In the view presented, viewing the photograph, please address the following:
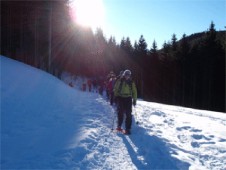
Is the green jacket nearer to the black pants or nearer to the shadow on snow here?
the black pants

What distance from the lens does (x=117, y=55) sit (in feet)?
214

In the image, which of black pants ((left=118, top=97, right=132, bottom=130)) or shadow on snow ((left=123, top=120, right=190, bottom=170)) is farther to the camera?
black pants ((left=118, top=97, right=132, bottom=130))

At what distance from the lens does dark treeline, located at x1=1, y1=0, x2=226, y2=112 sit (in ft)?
78.8

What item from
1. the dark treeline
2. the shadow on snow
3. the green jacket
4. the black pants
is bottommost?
the shadow on snow

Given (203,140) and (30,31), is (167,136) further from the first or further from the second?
(30,31)

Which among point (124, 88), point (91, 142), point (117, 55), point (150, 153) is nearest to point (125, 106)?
point (124, 88)

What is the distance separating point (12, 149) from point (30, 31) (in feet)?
73.0

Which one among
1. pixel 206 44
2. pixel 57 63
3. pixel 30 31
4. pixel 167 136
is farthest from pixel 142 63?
pixel 167 136

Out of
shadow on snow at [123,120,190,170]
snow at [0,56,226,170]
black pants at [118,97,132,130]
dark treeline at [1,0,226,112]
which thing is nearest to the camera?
snow at [0,56,226,170]

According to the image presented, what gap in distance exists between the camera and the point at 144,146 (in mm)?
7062

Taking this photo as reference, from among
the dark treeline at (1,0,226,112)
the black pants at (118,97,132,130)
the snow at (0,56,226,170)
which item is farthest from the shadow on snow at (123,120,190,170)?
the dark treeline at (1,0,226,112)

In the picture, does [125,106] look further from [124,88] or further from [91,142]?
[91,142]

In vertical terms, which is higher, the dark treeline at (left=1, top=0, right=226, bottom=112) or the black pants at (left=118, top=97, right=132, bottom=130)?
the dark treeline at (left=1, top=0, right=226, bottom=112)

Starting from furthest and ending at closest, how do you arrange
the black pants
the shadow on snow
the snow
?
the black pants → the shadow on snow → the snow
